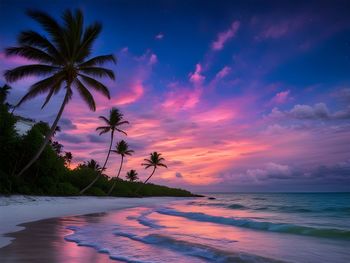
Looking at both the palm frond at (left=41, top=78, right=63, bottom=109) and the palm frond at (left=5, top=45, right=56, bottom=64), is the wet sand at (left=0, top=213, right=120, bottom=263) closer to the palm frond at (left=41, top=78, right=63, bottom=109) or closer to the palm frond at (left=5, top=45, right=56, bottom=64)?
the palm frond at (left=41, top=78, right=63, bottom=109)

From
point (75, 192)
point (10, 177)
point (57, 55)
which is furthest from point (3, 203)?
point (75, 192)

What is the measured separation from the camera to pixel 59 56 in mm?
21266

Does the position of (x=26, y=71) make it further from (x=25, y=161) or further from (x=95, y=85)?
(x=25, y=161)

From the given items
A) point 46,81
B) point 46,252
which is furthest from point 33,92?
point 46,252

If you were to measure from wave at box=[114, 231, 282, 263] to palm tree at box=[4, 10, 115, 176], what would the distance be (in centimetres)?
1417

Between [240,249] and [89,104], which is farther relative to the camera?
[89,104]

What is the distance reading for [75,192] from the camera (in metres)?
31.7

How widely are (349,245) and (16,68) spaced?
19.6m

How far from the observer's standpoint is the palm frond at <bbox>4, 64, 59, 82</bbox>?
20.2 metres

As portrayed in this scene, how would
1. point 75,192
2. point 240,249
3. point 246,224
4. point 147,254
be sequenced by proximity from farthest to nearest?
point 75,192 < point 246,224 < point 240,249 < point 147,254

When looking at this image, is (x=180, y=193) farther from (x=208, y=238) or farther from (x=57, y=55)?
(x=208, y=238)

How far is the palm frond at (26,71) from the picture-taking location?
2025 cm

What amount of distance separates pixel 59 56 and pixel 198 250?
17.5 m

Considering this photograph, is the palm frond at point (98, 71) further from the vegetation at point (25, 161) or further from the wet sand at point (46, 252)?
the wet sand at point (46, 252)
